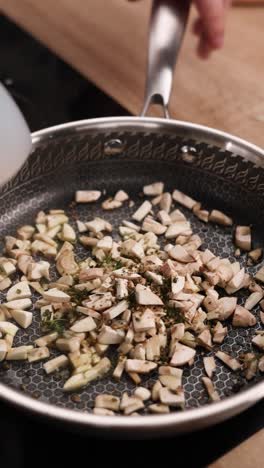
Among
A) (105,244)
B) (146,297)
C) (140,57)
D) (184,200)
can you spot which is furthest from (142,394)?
(140,57)

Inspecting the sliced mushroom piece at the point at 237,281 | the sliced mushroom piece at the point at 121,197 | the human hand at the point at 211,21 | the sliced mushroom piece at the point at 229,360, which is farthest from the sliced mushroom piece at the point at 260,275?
the human hand at the point at 211,21

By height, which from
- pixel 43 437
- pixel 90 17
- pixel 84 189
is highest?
pixel 90 17

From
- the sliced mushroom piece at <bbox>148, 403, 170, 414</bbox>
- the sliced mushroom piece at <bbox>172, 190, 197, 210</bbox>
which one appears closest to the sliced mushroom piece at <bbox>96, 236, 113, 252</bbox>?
the sliced mushroom piece at <bbox>172, 190, 197, 210</bbox>

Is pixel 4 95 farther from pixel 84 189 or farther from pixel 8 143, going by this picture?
pixel 84 189

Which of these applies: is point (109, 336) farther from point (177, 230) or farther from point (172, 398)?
point (177, 230)

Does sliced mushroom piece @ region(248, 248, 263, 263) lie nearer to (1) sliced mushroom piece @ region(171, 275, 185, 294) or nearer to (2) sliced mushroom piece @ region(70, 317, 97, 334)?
(1) sliced mushroom piece @ region(171, 275, 185, 294)

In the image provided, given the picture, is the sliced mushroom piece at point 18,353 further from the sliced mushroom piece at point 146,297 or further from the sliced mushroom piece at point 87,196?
the sliced mushroom piece at point 87,196

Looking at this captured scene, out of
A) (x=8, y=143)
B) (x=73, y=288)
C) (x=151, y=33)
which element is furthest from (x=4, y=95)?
(x=151, y=33)

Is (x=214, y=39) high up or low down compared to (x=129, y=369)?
up
